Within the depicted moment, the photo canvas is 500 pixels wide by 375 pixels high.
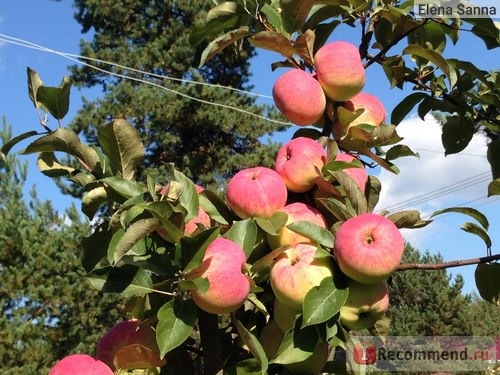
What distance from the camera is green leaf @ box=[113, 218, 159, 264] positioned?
1.79 ft

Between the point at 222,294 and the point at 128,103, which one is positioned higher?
the point at 128,103

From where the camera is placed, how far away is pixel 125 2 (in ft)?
25.6

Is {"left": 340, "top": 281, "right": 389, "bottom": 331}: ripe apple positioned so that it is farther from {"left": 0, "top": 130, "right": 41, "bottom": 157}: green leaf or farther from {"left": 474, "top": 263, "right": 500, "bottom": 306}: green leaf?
{"left": 0, "top": 130, "right": 41, "bottom": 157}: green leaf

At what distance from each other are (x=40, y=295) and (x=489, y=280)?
3.38m

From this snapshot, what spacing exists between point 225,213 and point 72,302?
3.40 metres

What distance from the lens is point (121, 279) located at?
1.94 feet

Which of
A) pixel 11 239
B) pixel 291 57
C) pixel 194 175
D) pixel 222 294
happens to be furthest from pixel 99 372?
pixel 194 175

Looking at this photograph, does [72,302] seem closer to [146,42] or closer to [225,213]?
[225,213]

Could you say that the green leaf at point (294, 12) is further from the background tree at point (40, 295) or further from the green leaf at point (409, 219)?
the background tree at point (40, 295)

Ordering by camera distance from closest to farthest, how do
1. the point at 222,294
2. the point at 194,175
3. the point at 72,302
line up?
the point at 222,294, the point at 72,302, the point at 194,175

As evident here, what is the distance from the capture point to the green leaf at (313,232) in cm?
61

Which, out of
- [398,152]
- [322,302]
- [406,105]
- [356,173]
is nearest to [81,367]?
[322,302]

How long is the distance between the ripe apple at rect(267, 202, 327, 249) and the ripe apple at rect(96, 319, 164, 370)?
7.3 inches

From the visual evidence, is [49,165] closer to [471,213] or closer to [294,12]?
[294,12]
